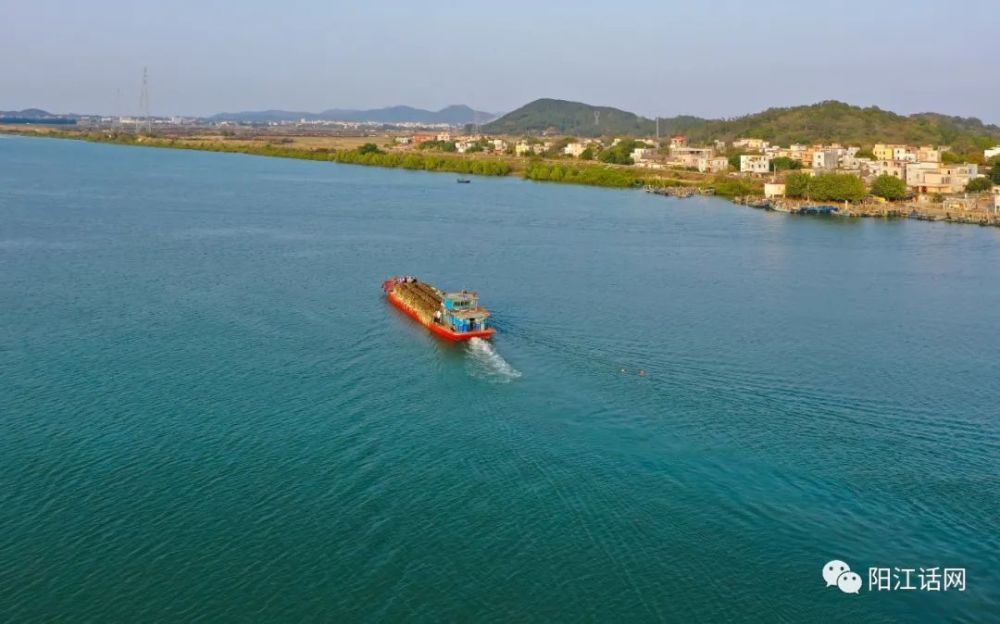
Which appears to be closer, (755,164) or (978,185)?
(978,185)

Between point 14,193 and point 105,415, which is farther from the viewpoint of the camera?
point 14,193

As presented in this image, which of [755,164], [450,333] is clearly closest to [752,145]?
[755,164]

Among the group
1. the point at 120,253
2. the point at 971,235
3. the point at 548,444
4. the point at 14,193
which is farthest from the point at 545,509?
the point at 14,193

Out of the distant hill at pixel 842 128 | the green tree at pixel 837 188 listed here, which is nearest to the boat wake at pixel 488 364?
the green tree at pixel 837 188

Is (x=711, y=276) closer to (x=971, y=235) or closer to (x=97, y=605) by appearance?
(x=971, y=235)

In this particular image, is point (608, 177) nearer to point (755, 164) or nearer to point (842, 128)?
point (755, 164)

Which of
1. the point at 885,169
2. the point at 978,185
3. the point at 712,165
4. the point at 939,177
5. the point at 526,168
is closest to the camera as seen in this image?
the point at 978,185

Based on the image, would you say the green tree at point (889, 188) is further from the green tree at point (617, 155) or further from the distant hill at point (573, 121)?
the distant hill at point (573, 121)
